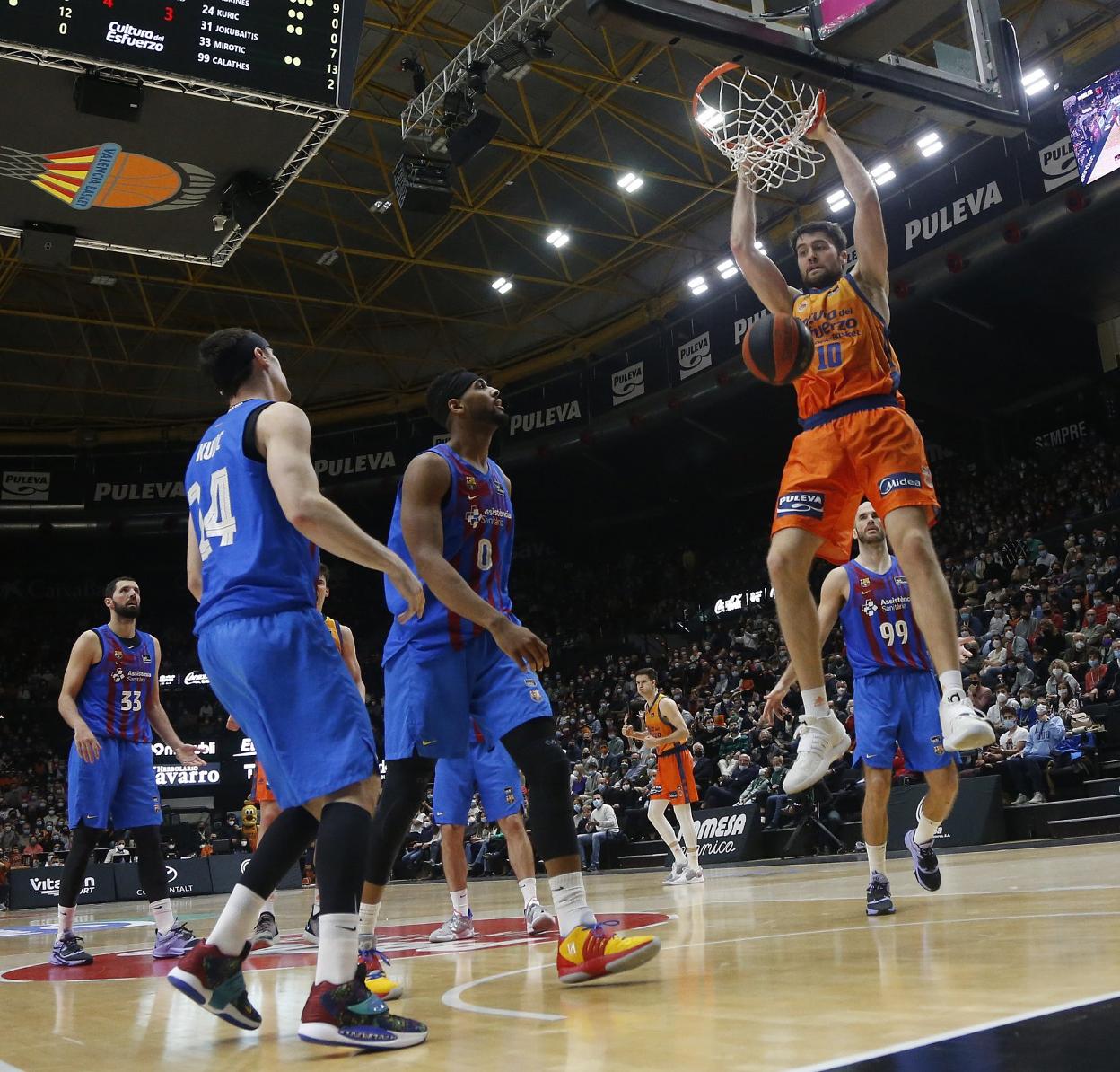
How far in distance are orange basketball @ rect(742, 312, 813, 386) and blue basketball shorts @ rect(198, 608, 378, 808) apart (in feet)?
6.67

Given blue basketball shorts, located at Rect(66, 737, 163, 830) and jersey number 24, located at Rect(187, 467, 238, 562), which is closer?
jersey number 24, located at Rect(187, 467, 238, 562)

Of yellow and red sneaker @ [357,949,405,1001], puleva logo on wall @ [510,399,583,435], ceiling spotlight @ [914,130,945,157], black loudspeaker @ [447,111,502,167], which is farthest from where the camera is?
puleva logo on wall @ [510,399,583,435]

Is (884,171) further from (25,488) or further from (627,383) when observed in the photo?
(25,488)

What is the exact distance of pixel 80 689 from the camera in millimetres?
6590

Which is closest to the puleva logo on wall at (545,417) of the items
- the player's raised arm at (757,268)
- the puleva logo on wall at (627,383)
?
the puleva logo on wall at (627,383)

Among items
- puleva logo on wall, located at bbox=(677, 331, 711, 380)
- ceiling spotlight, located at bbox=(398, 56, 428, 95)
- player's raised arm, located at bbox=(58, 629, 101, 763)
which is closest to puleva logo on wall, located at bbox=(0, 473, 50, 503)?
puleva logo on wall, located at bbox=(677, 331, 711, 380)

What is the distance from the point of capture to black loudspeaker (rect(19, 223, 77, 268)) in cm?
820

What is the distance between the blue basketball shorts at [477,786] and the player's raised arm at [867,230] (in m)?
3.54

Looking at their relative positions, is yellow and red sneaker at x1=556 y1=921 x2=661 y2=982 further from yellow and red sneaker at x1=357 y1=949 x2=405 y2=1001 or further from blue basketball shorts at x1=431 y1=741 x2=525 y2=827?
blue basketball shorts at x1=431 y1=741 x2=525 y2=827

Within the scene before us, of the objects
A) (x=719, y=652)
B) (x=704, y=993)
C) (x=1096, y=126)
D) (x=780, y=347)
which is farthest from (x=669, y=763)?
(x=719, y=652)

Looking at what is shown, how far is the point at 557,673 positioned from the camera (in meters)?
28.3

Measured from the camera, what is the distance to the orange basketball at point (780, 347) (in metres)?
4.34

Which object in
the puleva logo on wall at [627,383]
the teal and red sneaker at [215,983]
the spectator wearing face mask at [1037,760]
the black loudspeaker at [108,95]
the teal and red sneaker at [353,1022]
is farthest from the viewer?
the puleva logo on wall at [627,383]

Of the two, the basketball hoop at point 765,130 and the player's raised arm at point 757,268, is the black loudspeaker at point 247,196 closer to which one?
the basketball hoop at point 765,130
